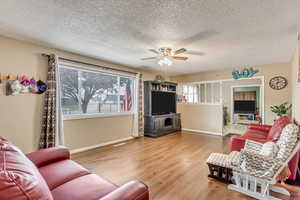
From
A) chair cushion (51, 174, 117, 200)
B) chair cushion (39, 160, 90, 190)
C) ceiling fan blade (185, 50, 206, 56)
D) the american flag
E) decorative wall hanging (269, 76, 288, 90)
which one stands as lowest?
chair cushion (51, 174, 117, 200)

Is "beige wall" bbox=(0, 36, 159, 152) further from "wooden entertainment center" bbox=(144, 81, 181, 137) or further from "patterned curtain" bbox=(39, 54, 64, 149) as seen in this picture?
"wooden entertainment center" bbox=(144, 81, 181, 137)

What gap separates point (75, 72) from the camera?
3781mm

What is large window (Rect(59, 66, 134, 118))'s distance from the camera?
3653mm

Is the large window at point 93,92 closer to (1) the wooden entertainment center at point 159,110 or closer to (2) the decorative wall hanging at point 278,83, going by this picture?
(1) the wooden entertainment center at point 159,110

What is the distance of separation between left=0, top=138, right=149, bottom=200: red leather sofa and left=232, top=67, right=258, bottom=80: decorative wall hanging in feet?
17.2

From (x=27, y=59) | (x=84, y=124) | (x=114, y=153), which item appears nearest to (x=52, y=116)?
(x=84, y=124)

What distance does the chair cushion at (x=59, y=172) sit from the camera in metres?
1.41

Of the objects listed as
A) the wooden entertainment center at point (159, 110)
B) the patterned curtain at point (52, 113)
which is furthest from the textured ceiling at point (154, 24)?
the wooden entertainment center at point (159, 110)

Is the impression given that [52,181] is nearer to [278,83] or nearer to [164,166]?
[164,166]

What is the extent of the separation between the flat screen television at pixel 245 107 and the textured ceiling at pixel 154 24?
5.72 meters

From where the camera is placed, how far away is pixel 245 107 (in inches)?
333

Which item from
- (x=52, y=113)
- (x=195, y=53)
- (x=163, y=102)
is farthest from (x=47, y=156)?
(x=163, y=102)

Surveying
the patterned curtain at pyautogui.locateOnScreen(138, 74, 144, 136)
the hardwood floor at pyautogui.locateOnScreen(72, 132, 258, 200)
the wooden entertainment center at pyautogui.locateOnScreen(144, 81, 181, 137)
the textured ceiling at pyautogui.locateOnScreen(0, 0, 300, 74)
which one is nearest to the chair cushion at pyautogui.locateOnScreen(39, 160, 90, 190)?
the hardwood floor at pyautogui.locateOnScreen(72, 132, 258, 200)

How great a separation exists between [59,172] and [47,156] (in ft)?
1.06
